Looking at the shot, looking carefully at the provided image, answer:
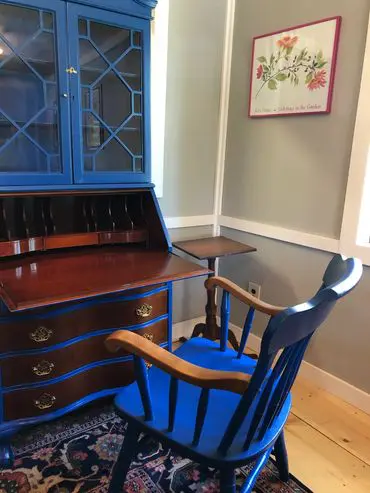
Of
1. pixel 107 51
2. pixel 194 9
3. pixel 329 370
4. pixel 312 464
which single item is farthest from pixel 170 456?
pixel 194 9

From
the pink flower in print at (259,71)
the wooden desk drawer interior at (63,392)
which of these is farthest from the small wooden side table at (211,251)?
the pink flower in print at (259,71)

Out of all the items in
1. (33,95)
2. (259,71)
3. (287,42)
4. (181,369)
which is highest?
(287,42)

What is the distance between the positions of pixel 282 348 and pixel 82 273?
0.84 meters

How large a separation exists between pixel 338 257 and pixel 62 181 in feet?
3.36

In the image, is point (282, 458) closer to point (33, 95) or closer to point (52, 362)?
point (52, 362)

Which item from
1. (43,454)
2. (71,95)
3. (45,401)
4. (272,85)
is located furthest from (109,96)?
(43,454)

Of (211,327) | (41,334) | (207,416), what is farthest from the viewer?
(211,327)

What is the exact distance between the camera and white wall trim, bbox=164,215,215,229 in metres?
2.16

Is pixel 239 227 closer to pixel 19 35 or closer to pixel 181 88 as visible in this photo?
pixel 181 88

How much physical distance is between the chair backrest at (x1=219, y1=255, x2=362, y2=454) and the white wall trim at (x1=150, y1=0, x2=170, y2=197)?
1.15 metres

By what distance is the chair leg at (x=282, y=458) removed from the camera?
1384 mm

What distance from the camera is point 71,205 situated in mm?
1758

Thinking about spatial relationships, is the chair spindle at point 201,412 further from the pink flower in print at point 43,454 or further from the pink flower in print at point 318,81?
the pink flower in print at point 318,81

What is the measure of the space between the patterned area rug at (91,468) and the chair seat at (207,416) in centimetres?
32
